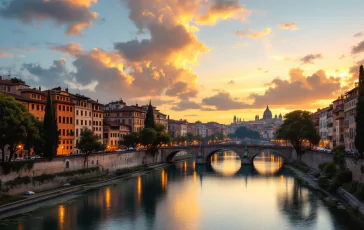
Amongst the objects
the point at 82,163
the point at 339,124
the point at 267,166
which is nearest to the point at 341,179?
the point at 82,163

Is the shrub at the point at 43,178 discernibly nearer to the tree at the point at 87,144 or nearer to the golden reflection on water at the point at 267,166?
the tree at the point at 87,144

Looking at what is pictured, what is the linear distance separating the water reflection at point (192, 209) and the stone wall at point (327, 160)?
5964mm

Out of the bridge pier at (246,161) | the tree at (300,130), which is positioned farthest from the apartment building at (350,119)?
the bridge pier at (246,161)

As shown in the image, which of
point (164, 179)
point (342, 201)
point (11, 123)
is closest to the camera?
point (11, 123)

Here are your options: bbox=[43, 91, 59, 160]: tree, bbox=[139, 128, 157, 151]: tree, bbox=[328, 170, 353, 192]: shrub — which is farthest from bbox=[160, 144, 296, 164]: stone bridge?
bbox=[43, 91, 59, 160]: tree

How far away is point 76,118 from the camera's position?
Answer: 94750mm

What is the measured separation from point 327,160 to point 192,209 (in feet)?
102

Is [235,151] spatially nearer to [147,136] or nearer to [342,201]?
[147,136]

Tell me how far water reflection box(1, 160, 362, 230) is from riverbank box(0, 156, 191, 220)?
7.32ft

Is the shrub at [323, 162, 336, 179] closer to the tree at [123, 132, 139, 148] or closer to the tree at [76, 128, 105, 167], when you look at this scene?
the tree at [76, 128, 105, 167]

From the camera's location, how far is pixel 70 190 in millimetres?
62781

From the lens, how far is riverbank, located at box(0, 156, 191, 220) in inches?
1871

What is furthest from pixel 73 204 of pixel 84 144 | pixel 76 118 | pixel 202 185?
pixel 76 118

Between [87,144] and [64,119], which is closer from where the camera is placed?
[87,144]
